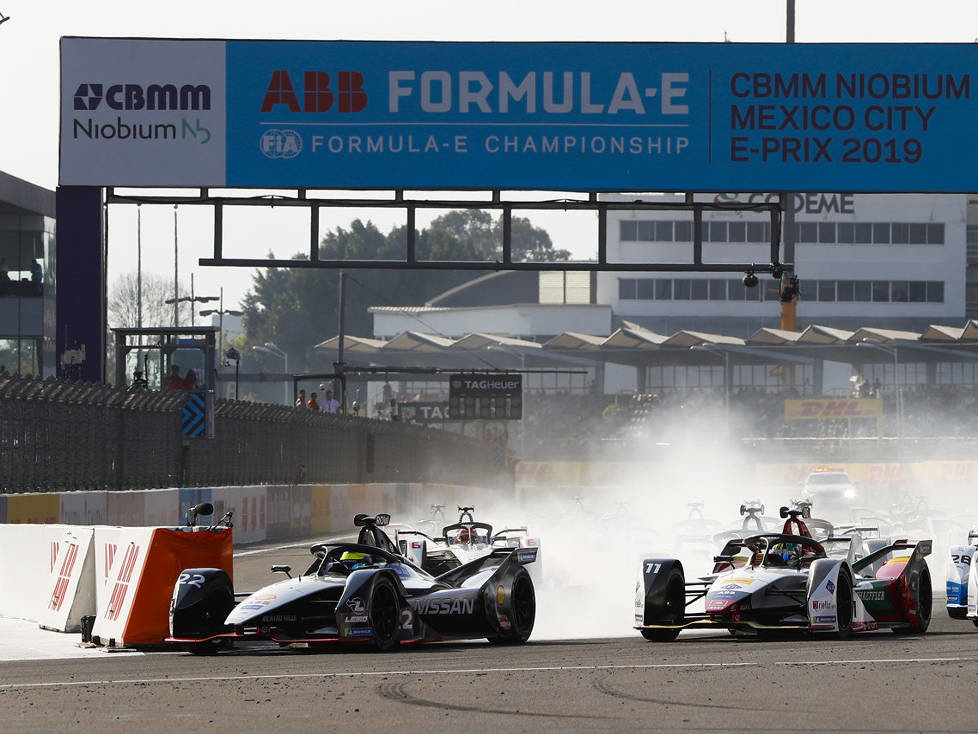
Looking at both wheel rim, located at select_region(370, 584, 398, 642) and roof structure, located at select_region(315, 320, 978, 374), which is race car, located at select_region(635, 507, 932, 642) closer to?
wheel rim, located at select_region(370, 584, 398, 642)

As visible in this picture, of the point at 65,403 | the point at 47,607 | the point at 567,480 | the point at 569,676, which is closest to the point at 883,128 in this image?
the point at 65,403

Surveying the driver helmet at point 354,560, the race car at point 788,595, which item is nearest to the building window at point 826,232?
the race car at point 788,595

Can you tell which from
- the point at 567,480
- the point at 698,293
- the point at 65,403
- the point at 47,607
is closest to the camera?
the point at 47,607

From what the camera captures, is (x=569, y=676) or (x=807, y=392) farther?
(x=807, y=392)

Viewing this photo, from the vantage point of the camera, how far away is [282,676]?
35.5 ft

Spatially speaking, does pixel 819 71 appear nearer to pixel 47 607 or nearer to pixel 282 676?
pixel 47 607

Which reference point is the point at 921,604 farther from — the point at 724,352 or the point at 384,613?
the point at 724,352

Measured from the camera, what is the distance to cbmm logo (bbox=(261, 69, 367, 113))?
24922 mm

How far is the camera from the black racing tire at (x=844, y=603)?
45.1 ft

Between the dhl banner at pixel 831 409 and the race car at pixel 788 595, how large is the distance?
67.3 metres

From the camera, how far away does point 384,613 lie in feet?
42.8

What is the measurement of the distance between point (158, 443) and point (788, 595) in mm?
16411

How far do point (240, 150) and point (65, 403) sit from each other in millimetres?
4473

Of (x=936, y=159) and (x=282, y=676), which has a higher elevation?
(x=936, y=159)
